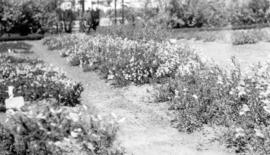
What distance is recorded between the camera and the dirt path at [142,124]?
4.54 m

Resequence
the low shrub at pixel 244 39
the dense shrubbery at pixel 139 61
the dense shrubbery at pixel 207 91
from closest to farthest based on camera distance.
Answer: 1. the dense shrubbery at pixel 207 91
2. the dense shrubbery at pixel 139 61
3. the low shrub at pixel 244 39

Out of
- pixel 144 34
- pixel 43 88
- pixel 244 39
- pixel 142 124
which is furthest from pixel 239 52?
pixel 142 124

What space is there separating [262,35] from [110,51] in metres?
6.64

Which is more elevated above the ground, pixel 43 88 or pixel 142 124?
pixel 43 88

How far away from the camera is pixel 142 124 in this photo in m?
5.50

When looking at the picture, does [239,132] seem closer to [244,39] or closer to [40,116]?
[40,116]

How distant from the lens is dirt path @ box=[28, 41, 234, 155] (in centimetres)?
454

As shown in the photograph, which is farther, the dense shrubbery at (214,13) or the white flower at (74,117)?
the dense shrubbery at (214,13)

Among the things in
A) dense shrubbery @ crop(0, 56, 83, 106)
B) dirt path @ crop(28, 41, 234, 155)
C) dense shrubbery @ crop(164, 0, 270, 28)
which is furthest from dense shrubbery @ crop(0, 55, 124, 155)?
dense shrubbery @ crop(164, 0, 270, 28)

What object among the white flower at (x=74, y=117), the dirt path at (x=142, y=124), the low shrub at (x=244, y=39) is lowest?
the dirt path at (x=142, y=124)

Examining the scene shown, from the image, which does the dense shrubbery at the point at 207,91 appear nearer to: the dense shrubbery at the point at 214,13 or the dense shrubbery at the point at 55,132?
the dense shrubbery at the point at 55,132

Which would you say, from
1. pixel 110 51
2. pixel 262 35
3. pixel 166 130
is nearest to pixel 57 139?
pixel 166 130

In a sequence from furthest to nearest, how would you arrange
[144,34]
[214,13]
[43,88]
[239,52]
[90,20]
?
[214,13]
[90,20]
[239,52]
[144,34]
[43,88]

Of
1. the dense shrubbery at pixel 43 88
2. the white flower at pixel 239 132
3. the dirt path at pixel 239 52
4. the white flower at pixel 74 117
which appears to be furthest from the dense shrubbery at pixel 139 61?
the white flower at pixel 74 117
